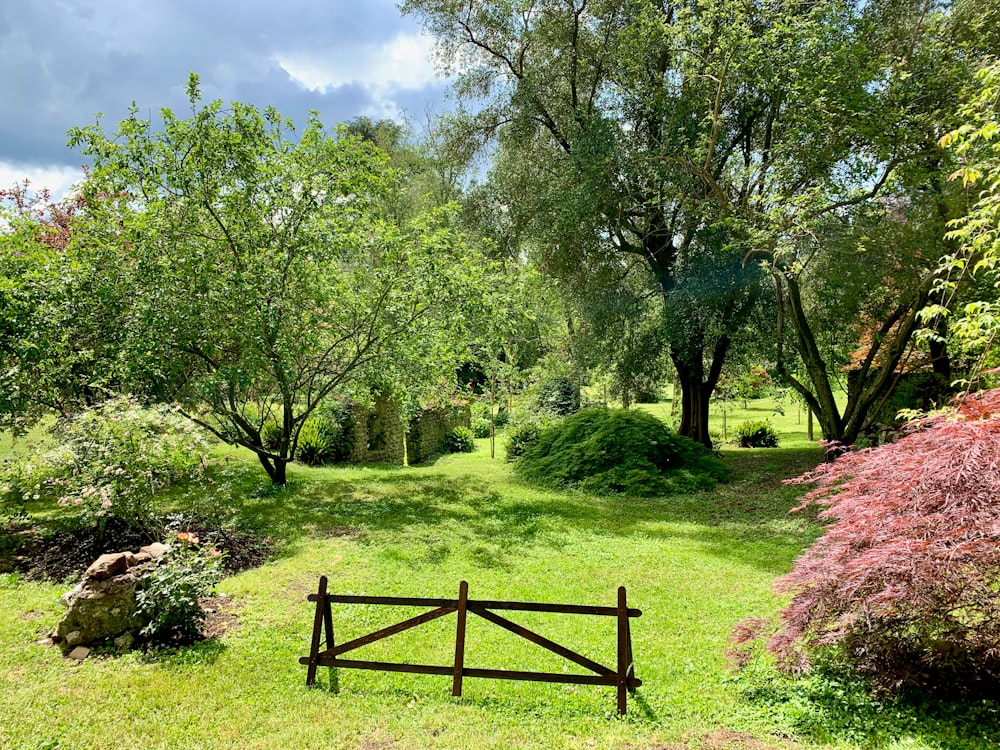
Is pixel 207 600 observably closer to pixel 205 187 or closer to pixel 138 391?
pixel 138 391

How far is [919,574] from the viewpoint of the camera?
12.0 ft

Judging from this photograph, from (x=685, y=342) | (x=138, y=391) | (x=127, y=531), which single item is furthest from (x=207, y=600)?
(x=685, y=342)

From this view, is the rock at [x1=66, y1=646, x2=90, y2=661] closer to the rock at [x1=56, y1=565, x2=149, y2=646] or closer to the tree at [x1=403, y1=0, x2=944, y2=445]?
the rock at [x1=56, y1=565, x2=149, y2=646]

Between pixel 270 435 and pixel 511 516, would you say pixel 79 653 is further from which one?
pixel 270 435

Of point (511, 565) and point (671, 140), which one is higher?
point (671, 140)

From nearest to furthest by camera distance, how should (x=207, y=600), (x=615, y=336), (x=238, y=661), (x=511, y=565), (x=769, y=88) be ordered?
(x=238, y=661), (x=207, y=600), (x=511, y=565), (x=769, y=88), (x=615, y=336)

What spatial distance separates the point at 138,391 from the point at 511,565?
23.3ft

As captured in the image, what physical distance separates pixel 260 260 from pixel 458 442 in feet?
36.3

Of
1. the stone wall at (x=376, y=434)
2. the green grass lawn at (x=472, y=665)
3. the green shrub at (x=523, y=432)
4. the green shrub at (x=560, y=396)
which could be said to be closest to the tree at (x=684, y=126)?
the green shrub at (x=560, y=396)

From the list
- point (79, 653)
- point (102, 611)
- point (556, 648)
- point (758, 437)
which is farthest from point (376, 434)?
point (556, 648)

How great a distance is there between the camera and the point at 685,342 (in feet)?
43.9

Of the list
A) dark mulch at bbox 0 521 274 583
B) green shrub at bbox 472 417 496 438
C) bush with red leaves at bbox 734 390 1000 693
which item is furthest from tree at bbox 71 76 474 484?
green shrub at bbox 472 417 496 438

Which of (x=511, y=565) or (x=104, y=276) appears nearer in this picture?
(x=511, y=565)

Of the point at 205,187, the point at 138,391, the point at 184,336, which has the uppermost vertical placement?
the point at 205,187
